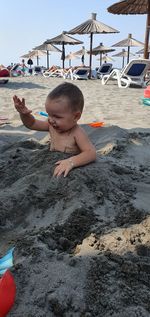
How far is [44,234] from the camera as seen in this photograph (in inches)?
64.6

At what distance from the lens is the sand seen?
4.00 feet

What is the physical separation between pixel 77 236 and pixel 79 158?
71cm

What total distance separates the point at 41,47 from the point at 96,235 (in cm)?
2246

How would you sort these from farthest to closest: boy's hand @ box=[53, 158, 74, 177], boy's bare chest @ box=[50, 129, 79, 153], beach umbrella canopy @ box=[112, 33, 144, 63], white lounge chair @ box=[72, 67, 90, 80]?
beach umbrella canopy @ box=[112, 33, 144, 63]
white lounge chair @ box=[72, 67, 90, 80]
boy's bare chest @ box=[50, 129, 79, 153]
boy's hand @ box=[53, 158, 74, 177]

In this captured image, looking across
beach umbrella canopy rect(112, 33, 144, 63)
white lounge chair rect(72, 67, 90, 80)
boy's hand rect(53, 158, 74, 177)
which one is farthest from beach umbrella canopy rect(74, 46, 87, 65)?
boy's hand rect(53, 158, 74, 177)

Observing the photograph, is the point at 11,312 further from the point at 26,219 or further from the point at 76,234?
the point at 26,219

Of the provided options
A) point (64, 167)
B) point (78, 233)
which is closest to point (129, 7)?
point (64, 167)

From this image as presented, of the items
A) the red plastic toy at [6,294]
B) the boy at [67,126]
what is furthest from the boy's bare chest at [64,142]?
the red plastic toy at [6,294]

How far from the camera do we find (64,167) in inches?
86.7

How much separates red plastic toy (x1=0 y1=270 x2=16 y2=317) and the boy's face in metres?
1.30

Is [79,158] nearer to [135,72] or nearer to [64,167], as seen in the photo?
[64,167]

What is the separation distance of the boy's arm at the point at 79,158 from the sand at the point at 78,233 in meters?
0.04

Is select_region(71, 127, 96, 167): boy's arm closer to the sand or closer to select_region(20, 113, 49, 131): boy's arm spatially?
the sand

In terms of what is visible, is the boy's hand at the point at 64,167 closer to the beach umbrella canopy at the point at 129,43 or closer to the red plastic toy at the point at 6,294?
the red plastic toy at the point at 6,294
